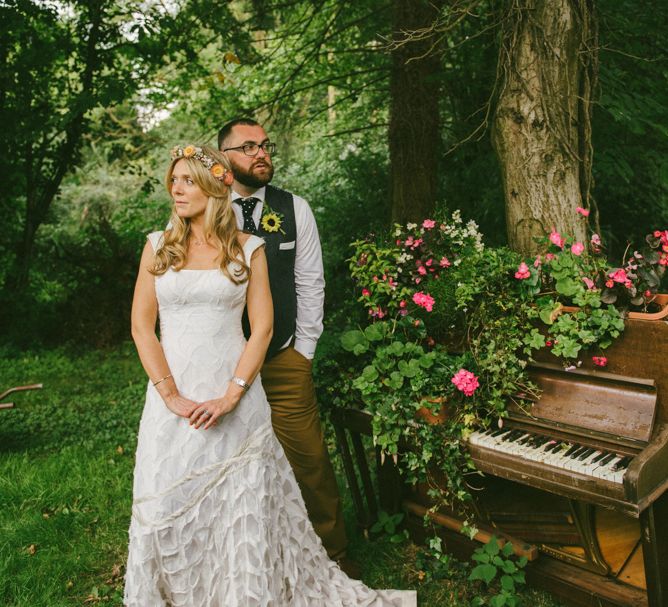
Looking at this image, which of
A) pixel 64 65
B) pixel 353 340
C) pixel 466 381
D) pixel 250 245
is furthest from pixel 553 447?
pixel 64 65

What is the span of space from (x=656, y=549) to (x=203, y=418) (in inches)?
77.0

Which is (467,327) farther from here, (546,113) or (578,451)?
(546,113)

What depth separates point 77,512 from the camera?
4.46m

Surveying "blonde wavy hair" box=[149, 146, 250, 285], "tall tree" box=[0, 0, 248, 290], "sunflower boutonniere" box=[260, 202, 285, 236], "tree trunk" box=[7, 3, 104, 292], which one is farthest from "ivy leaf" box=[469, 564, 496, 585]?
"tree trunk" box=[7, 3, 104, 292]

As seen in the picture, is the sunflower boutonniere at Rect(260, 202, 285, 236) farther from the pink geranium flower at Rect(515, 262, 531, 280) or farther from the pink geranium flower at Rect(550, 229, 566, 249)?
the pink geranium flower at Rect(550, 229, 566, 249)

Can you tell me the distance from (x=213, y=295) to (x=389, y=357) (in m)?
1.09

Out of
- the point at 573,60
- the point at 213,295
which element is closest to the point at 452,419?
the point at 213,295

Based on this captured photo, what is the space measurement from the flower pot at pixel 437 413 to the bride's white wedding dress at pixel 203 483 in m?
0.84

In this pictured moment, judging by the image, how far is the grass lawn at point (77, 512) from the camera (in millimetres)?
3514

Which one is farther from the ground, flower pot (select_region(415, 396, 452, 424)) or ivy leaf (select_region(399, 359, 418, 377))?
ivy leaf (select_region(399, 359, 418, 377))

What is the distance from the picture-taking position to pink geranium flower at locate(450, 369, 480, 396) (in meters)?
2.98

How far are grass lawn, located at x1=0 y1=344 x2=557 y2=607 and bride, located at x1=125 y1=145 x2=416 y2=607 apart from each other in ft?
3.67

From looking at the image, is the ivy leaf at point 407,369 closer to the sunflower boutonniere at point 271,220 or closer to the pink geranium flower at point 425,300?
the pink geranium flower at point 425,300

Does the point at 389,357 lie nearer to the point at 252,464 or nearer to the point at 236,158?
the point at 252,464
